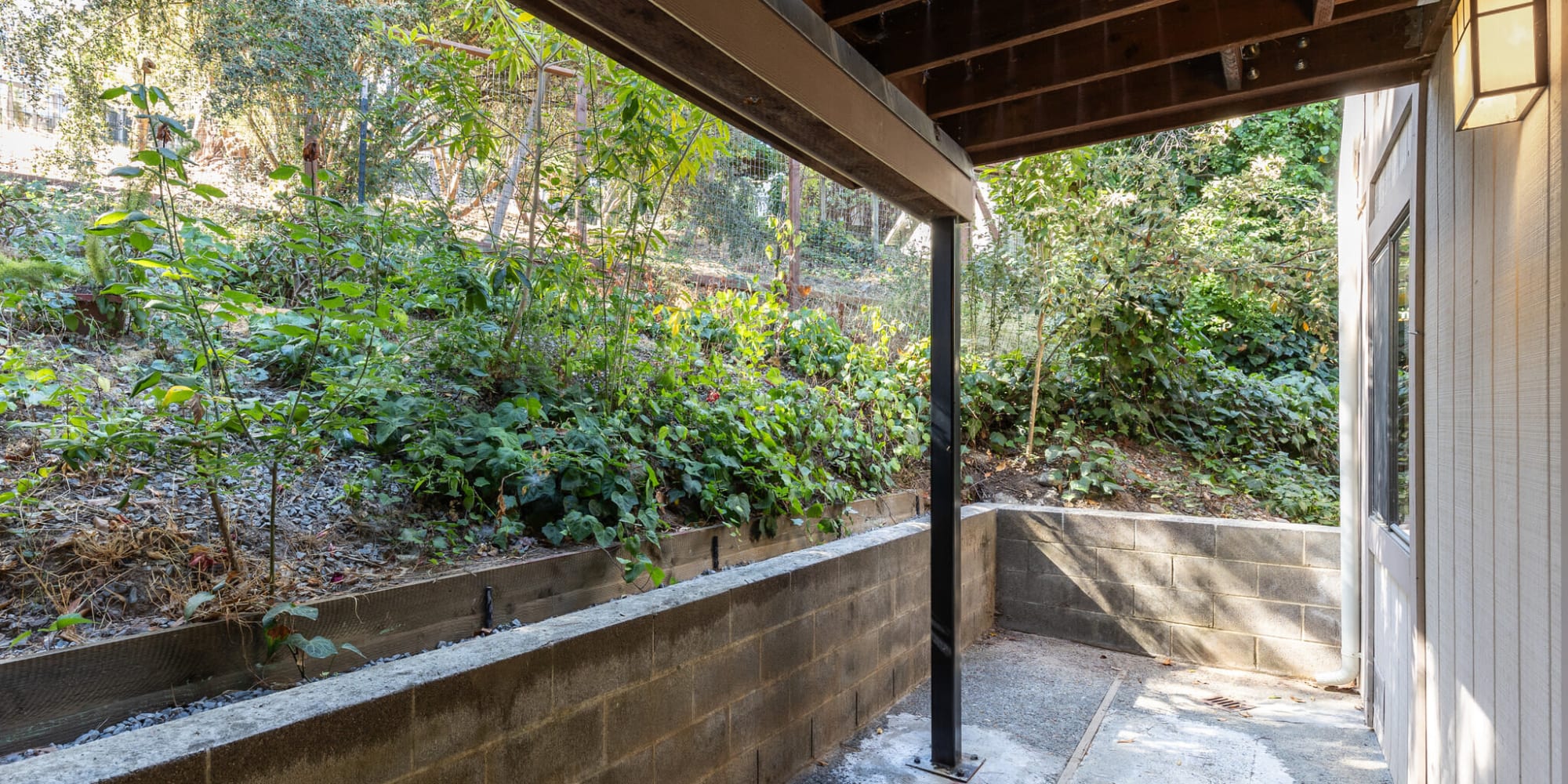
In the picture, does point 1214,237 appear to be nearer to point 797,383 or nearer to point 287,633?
point 797,383

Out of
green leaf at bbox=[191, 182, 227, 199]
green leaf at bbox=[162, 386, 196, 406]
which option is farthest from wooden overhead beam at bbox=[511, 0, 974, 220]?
green leaf at bbox=[162, 386, 196, 406]

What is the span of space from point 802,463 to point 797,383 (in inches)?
26.3

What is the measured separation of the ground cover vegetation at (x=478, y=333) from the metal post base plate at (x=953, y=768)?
3.82ft

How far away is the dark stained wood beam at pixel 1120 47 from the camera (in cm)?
→ 213

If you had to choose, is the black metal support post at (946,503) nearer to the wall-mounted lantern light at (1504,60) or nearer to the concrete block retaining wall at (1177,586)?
the wall-mounted lantern light at (1504,60)

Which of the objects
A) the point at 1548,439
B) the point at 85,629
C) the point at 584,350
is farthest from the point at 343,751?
the point at 1548,439

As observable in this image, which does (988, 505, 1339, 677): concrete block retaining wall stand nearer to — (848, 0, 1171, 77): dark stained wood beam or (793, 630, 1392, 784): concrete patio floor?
(793, 630, 1392, 784): concrete patio floor

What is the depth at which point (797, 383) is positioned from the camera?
4.40 metres

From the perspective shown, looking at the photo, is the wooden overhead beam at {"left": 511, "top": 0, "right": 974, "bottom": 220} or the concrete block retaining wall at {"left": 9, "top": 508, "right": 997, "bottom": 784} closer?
the concrete block retaining wall at {"left": 9, "top": 508, "right": 997, "bottom": 784}

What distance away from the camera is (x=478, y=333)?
296 cm

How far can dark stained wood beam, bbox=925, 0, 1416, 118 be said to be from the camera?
213cm

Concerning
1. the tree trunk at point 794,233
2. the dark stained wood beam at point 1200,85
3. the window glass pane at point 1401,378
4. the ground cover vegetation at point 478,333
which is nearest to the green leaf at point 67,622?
the ground cover vegetation at point 478,333

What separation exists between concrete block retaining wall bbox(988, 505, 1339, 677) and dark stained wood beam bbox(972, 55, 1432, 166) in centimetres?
260

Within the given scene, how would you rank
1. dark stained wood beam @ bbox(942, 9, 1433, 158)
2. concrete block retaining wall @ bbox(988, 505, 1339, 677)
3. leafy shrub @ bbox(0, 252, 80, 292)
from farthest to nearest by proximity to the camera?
concrete block retaining wall @ bbox(988, 505, 1339, 677) → leafy shrub @ bbox(0, 252, 80, 292) → dark stained wood beam @ bbox(942, 9, 1433, 158)
